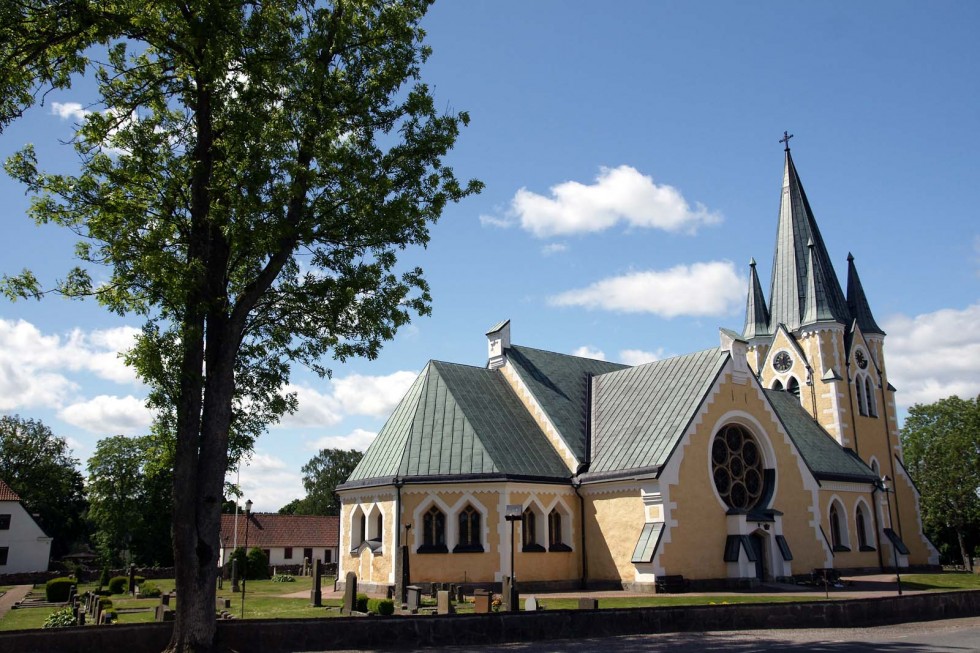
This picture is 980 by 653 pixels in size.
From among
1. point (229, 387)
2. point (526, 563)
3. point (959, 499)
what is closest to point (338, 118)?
point (229, 387)

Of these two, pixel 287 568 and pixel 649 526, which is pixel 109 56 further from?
pixel 287 568

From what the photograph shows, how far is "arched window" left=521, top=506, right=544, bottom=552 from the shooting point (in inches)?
1090

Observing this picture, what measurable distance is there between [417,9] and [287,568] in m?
53.5

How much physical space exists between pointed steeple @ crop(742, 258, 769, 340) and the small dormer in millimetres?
19182

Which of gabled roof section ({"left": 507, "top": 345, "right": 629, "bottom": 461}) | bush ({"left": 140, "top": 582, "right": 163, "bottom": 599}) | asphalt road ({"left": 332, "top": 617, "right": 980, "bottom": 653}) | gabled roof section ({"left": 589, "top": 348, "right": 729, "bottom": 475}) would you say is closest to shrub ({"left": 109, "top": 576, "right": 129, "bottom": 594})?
bush ({"left": 140, "top": 582, "right": 163, "bottom": 599})

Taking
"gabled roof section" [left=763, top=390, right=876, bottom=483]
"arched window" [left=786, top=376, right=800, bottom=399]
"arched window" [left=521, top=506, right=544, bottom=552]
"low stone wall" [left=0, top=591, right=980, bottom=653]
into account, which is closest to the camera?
"low stone wall" [left=0, top=591, right=980, bottom=653]

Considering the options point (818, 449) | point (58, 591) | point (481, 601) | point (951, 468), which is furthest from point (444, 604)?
point (951, 468)

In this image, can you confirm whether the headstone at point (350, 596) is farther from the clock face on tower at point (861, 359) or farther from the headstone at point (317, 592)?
the clock face on tower at point (861, 359)

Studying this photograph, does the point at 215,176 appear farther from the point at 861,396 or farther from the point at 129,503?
the point at 129,503

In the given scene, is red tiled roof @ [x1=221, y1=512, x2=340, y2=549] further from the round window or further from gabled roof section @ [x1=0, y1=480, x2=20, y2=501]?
the round window

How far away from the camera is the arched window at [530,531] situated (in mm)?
27688

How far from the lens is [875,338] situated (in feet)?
150

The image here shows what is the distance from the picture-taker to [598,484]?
2891 cm

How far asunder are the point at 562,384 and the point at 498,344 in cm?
343
